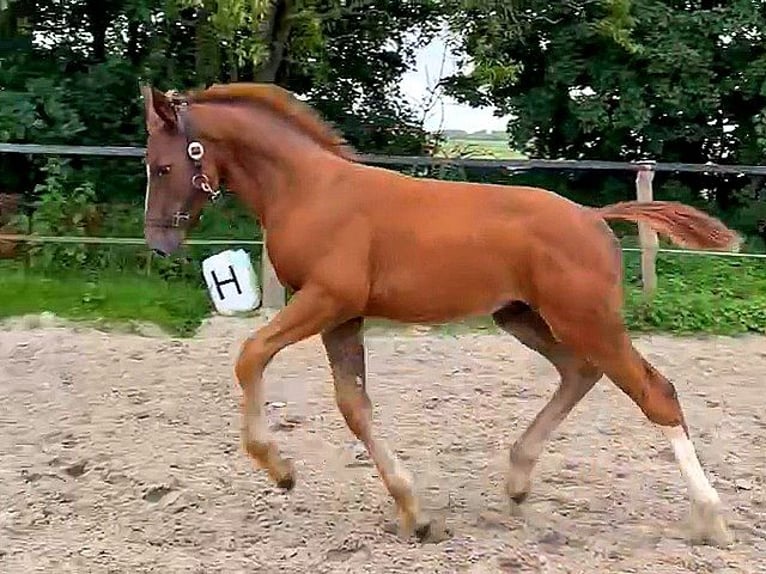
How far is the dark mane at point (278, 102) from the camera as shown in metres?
4.00

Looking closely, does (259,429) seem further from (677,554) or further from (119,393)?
(119,393)

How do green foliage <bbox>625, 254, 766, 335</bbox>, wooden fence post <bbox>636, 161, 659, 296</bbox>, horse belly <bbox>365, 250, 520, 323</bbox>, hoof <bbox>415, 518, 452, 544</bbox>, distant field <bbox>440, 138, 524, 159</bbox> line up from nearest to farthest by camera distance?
horse belly <bbox>365, 250, 520, 323</bbox> < hoof <bbox>415, 518, 452, 544</bbox> < green foliage <bbox>625, 254, 766, 335</bbox> < wooden fence post <bbox>636, 161, 659, 296</bbox> < distant field <bbox>440, 138, 524, 159</bbox>

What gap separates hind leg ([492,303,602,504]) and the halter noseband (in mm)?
1158

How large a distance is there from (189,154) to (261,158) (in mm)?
255

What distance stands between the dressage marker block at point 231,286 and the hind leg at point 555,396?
14.5 ft

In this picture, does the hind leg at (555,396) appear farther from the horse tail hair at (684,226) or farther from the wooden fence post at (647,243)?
the wooden fence post at (647,243)

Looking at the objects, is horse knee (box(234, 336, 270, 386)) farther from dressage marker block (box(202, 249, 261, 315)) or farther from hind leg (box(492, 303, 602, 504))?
dressage marker block (box(202, 249, 261, 315))

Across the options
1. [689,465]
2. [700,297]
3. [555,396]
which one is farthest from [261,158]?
[700,297]

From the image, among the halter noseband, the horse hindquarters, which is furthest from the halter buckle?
the horse hindquarters

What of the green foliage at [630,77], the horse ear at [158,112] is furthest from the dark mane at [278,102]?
the green foliage at [630,77]

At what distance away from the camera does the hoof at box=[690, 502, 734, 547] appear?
12.8 ft

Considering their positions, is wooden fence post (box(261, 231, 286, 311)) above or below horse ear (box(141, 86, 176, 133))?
below

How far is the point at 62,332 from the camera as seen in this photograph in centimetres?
761

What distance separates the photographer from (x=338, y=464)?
4.96 m
